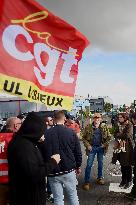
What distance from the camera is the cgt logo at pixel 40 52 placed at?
14.7 ft

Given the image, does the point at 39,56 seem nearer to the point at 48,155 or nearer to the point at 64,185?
the point at 48,155

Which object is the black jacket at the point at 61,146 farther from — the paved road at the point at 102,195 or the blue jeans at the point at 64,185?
the paved road at the point at 102,195

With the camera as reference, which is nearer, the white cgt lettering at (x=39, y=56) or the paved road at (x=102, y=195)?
the white cgt lettering at (x=39, y=56)

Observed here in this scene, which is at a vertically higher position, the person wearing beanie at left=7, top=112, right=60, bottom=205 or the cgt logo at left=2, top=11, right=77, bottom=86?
the cgt logo at left=2, top=11, right=77, bottom=86

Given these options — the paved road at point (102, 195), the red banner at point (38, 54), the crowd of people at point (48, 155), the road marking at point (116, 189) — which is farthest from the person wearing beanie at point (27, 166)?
the road marking at point (116, 189)

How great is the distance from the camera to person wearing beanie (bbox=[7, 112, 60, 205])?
388 cm

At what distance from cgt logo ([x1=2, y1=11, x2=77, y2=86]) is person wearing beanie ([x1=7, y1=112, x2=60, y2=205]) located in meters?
0.77

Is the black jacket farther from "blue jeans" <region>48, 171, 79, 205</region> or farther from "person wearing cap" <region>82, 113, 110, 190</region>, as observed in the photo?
"person wearing cap" <region>82, 113, 110, 190</region>

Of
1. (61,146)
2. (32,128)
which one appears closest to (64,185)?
(61,146)

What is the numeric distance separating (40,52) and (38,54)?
5cm

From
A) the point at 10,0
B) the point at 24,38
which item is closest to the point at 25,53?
the point at 24,38

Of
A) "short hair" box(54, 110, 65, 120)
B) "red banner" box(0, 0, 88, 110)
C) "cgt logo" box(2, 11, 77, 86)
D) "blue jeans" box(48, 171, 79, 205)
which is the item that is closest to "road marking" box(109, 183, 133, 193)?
"blue jeans" box(48, 171, 79, 205)

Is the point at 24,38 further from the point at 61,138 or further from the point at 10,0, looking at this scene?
the point at 61,138

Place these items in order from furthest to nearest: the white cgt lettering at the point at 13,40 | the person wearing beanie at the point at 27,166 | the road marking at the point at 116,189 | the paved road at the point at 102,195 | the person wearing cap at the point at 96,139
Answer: the person wearing cap at the point at 96,139 → the road marking at the point at 116,189 → the paved road at the point at 102,195 → the white cgt lettering at the point at 13,40 → the person wearing beanie at the point at 27,166
